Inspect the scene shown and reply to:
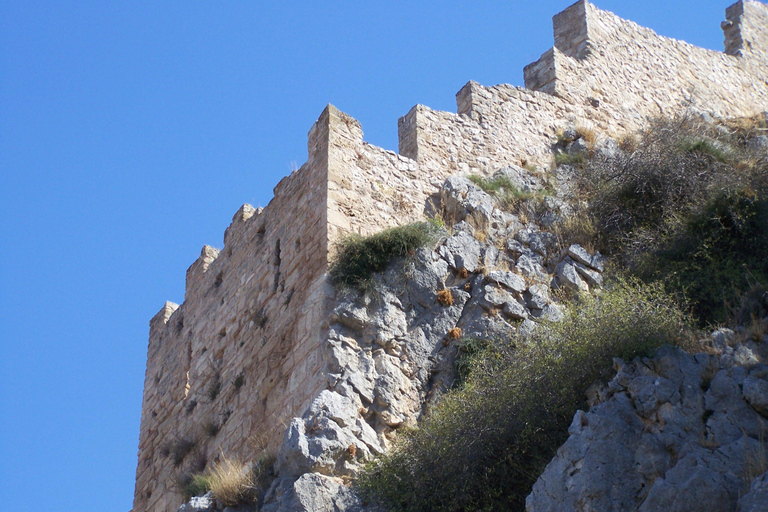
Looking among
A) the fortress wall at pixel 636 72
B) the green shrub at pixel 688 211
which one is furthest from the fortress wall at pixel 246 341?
the fortress wall at pixel 636 72

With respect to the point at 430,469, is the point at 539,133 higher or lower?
higher

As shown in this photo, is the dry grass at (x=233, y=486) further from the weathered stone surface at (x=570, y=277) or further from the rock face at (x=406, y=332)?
the weathered stone surface at (x=570, y=277)

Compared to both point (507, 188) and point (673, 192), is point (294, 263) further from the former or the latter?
point (673, 192)

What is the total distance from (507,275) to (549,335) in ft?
6.18

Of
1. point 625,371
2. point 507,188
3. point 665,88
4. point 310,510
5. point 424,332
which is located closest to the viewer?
point 625,371

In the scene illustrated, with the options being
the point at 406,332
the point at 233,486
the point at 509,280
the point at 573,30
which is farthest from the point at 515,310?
the point at 573,30

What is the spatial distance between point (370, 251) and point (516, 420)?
10.2 ft

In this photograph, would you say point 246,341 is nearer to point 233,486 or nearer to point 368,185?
point 368,185

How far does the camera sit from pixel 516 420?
332 inches

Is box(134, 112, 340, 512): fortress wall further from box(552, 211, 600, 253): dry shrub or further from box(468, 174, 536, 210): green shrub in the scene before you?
box(552, 211, 600, 253): dry shrub

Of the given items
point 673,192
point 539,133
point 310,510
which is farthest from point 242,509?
point 539,133

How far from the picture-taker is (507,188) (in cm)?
1282

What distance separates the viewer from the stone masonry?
1117 cm

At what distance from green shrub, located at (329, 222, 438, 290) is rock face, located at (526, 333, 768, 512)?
137 inches
